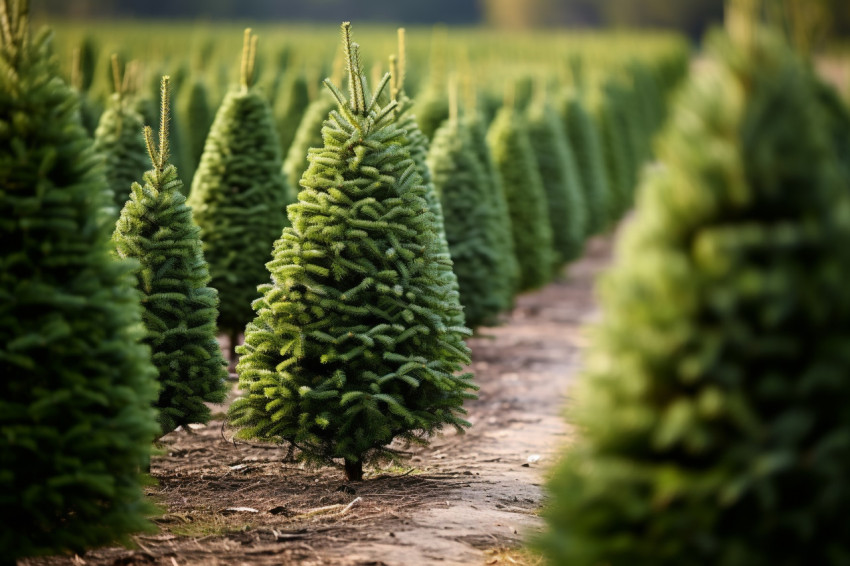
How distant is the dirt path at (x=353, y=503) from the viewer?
17.1 ft

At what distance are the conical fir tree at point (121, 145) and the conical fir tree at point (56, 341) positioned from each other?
221 inches

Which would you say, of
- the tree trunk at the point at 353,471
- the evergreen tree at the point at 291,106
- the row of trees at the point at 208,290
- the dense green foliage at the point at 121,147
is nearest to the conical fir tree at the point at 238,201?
the row of trees at the point at 208,290

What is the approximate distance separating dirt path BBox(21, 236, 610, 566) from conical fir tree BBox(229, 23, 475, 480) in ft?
1.53

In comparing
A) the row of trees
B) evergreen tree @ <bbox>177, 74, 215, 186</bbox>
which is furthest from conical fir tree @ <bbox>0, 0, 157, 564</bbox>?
evergreen tree @ <bbox>177, 74, 215, 186</bbox>

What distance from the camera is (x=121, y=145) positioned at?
10367 millimetres

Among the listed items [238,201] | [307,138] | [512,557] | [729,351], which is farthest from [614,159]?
[729,351]

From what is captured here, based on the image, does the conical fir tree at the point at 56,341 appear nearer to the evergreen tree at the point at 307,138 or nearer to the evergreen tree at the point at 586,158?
the evergreen tree at the point at 307,138

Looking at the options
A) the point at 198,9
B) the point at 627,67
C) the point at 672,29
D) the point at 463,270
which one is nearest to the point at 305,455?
the point at 463,270

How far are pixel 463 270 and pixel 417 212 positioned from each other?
4.80 m

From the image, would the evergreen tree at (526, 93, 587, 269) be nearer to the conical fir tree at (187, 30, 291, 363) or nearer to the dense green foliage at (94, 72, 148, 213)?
the conical fir tree at (187, 30, 291, 363)

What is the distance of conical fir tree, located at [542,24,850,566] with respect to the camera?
10.5 ft

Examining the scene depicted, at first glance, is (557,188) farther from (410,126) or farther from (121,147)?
(410,126)

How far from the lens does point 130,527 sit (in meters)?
4.56

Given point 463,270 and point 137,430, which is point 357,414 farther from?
point 463,270
